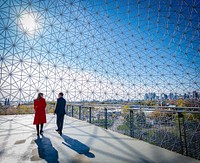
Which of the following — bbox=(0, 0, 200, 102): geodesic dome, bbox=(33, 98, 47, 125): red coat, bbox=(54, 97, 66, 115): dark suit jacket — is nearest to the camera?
bbox=(33, 98, 47, 125): red coat

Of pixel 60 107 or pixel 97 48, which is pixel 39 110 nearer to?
pixel 60 107

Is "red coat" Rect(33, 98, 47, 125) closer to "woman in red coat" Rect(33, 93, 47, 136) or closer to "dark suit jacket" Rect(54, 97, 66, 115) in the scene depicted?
"woman in red coat" Rect(33, 93, 47, 136)

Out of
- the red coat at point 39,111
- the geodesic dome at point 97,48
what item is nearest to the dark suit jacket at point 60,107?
the red coat at point 39,111

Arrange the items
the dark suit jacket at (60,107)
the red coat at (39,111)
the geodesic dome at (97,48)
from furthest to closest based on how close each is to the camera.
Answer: the geodesic dome at (97,48) < the dark suit jacket at (60,107) < the red coat at (39,111)

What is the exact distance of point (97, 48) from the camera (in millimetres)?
19812

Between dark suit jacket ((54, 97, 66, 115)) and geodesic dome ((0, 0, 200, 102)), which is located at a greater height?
geodesic dome ((0, 0, 200, 102))

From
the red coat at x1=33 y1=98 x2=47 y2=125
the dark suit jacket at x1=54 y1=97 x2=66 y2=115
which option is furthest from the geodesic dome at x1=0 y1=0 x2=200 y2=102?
the dark suit jacket at x1=54 y1=97 x2=66 y2=115

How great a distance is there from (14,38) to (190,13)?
24293 millimetres

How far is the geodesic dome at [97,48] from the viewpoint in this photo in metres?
13.6

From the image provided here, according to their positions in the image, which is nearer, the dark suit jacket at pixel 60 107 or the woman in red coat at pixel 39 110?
the woman in red coat at pixel 39 110

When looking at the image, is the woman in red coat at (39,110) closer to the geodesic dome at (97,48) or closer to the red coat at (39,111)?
the red coat at (39,111)

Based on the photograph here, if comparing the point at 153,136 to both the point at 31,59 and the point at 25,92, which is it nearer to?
the point at 25,92

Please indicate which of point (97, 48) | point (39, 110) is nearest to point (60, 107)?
point (39, 110)

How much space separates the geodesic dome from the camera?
13.6 metres
